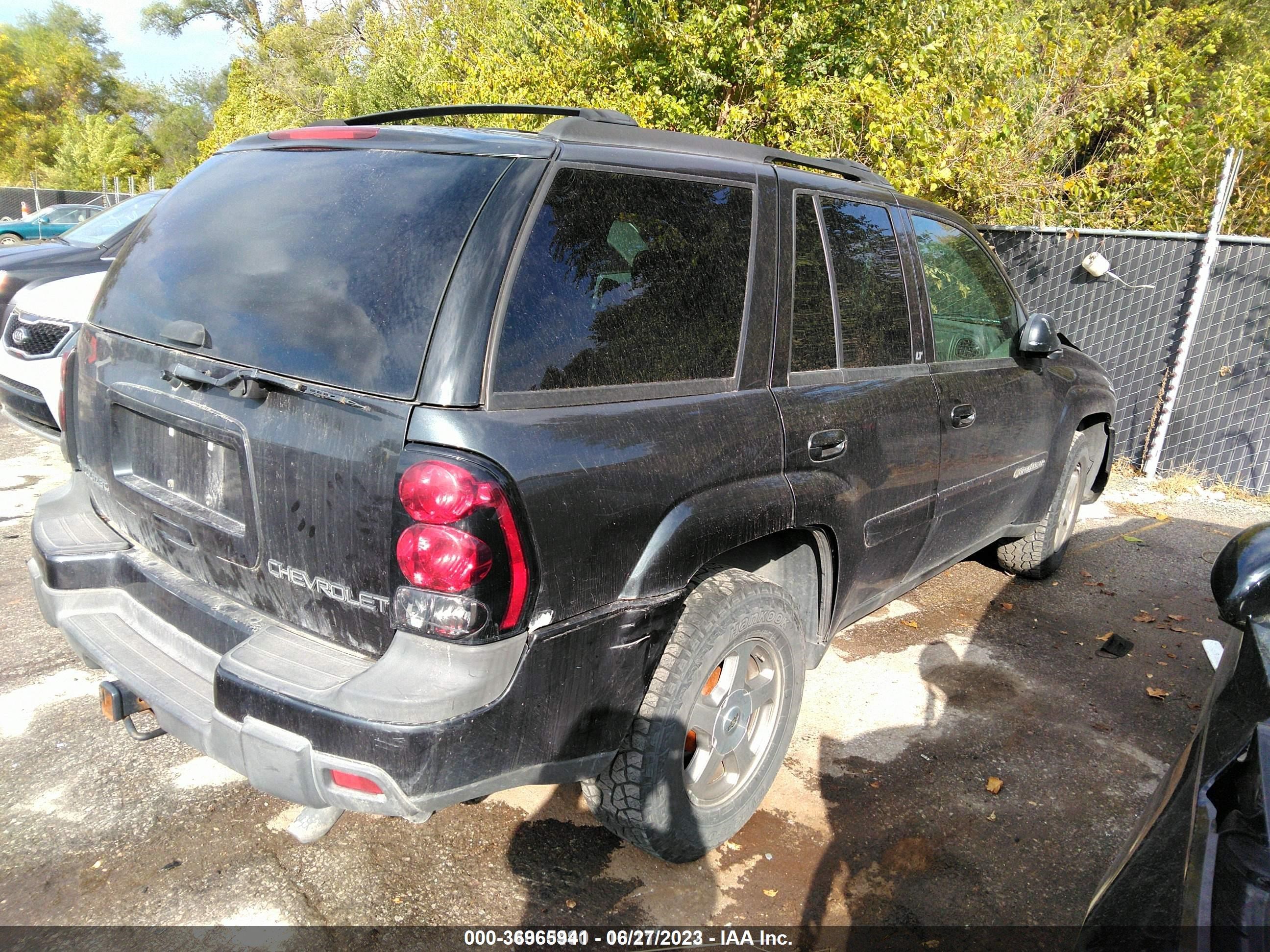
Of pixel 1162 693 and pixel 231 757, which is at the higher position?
pixel 231 757

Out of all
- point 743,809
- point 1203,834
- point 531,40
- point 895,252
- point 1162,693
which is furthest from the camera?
point 531,40

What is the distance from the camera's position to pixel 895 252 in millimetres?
3488

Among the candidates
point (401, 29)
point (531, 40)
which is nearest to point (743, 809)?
point (531, 40)

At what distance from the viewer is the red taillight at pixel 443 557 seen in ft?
6.31

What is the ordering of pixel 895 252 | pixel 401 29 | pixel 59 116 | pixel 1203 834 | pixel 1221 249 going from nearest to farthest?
pixel 1203 834, pixel 895 252, pixel 1221 249, pixel 401 29, pixel 59 116

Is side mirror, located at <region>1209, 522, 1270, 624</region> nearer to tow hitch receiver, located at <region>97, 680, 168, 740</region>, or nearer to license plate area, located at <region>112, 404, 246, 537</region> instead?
license plate area, located at <region>112, 404, 246, 537</region>

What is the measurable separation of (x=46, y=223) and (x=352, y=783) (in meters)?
25.2

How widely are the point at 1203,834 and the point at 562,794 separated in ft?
6.64

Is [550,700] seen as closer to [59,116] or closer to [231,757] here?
[231,757]

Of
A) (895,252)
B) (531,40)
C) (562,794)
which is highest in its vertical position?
(531,40)

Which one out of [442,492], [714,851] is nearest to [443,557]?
[442,492]

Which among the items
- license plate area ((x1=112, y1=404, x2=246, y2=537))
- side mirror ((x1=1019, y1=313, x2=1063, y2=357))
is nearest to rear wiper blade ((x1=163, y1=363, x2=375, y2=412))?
license plate area ((x1=112, y1=404, x2=246, y2=537))

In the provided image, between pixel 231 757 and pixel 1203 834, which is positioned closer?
pixel 1203 834

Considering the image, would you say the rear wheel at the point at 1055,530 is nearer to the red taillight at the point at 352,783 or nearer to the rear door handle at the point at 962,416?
the rear door handle at the point at 962,416
